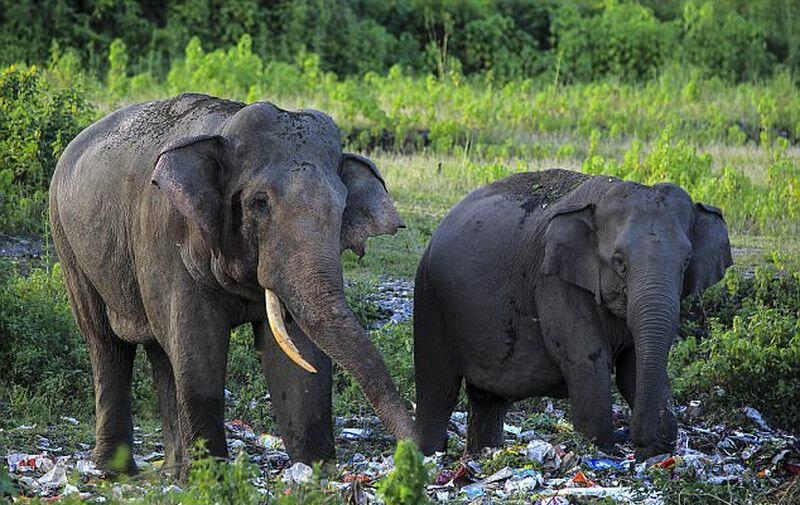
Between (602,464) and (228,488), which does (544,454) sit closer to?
(602,464)

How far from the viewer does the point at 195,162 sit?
768cm

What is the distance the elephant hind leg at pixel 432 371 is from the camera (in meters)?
10.0

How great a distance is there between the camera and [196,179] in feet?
25.1

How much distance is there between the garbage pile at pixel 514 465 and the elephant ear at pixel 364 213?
1079 mm

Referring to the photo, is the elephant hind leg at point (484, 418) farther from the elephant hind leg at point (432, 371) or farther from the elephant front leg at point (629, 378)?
the elephant front leg at point (629, 378)

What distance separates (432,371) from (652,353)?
1934 mm

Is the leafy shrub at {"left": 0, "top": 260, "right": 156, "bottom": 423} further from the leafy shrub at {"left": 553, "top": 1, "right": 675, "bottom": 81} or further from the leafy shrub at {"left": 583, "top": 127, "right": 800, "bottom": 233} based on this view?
the leafy shrub at {"left": 553, "top": 1, "right": 675, "bottom": 81}

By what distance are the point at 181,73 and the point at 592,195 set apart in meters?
12.2

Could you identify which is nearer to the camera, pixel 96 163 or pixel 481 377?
pixel 96 163

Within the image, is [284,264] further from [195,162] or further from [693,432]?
[693,432]

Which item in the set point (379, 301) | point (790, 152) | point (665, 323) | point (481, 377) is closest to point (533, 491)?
point (665, 323)

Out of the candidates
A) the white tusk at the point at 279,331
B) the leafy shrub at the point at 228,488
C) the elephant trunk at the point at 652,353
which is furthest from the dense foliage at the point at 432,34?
the leafy shrub at the point at 228,488

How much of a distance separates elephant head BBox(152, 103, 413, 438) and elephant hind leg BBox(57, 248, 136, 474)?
1568 mm

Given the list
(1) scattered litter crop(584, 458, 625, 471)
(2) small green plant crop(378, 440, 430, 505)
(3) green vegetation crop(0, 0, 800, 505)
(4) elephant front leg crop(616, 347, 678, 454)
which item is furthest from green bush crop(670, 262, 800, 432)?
(2) small green plant crop(378, 440, 430, 505)
